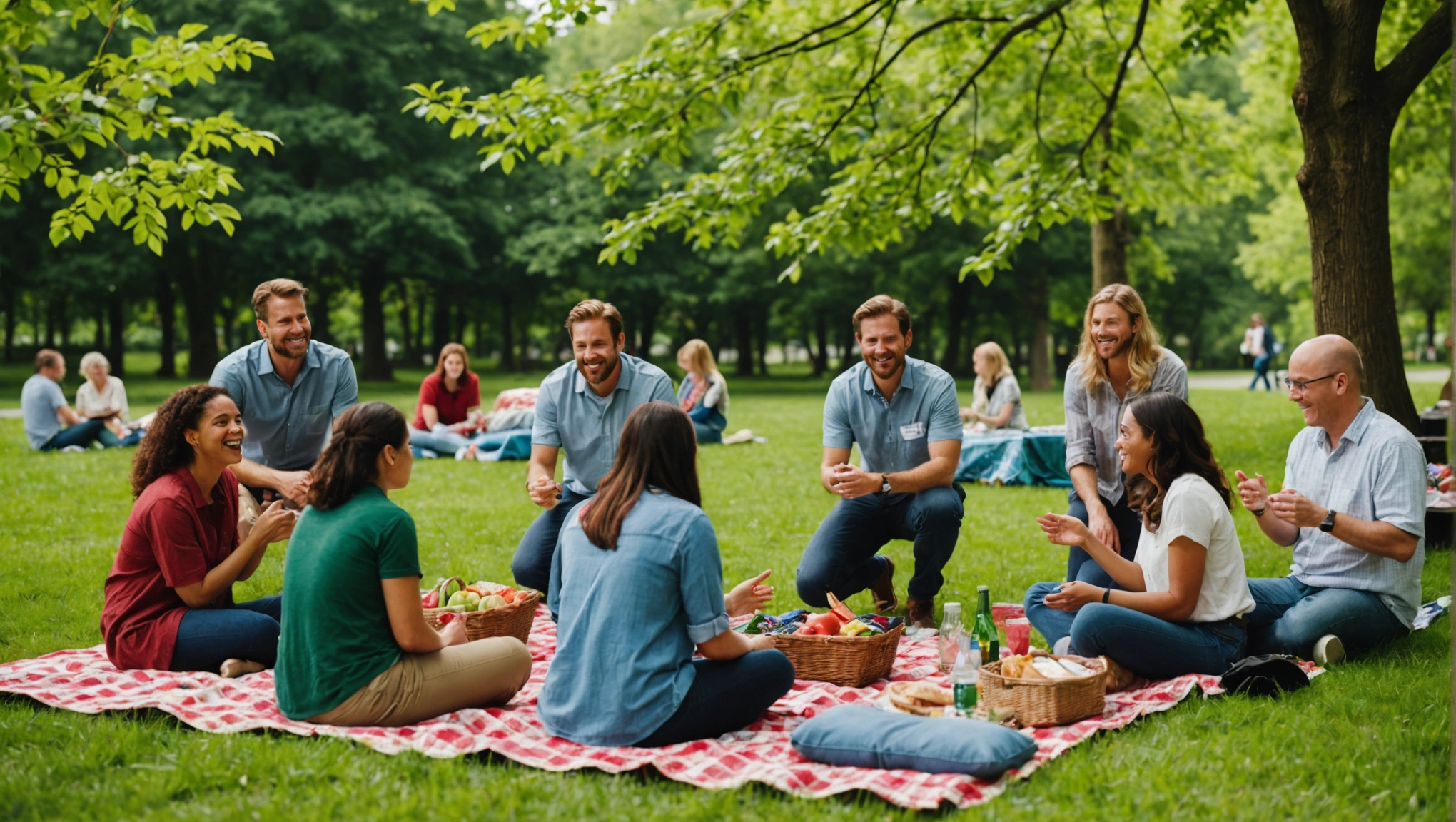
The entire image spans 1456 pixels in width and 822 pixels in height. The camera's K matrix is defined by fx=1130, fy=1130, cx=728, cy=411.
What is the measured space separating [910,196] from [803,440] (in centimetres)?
644

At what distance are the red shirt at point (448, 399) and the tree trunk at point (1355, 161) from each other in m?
9.77

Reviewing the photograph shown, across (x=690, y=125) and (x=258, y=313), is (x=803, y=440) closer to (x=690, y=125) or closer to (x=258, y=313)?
(x=690, y=125)

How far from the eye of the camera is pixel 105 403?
15.3m

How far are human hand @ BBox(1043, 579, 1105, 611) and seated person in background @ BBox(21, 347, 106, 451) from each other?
1389cm

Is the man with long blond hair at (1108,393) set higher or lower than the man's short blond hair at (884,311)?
lower

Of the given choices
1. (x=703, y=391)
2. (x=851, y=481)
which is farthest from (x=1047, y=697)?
(x=703, y=391)

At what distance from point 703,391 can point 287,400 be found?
9.12m

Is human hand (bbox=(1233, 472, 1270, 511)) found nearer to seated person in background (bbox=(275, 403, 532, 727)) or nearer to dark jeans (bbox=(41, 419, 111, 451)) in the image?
seated person in background (bbox=(275, 403, 532, 727))

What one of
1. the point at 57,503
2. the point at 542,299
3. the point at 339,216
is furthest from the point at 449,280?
the point at 57,503

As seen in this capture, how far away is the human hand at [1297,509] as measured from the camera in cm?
498

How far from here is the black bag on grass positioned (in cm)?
492

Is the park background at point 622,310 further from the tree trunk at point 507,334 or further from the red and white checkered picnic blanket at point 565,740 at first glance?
the tree trunk at point 507,334

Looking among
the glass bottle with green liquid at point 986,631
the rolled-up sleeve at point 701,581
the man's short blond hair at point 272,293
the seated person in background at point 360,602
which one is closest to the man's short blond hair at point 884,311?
the glass bottle with green liquid at point 986,631

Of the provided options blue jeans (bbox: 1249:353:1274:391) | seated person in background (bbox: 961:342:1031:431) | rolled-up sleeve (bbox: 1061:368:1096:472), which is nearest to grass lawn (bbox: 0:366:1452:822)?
rolled-up sleeve (bbox: 1061:368:1096:472)
